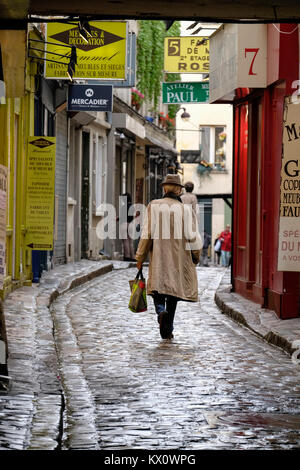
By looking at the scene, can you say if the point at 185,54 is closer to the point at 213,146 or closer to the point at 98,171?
the point at 98,171

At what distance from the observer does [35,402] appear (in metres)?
7.46

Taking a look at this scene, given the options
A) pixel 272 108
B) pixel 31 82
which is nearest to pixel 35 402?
pixel 272 108

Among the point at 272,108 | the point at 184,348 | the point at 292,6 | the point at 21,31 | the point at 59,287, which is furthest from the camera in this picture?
the point at 59,287

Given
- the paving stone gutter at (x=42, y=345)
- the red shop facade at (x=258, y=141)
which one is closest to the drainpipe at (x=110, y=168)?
the paving stone gutter at (x=42, y=345)

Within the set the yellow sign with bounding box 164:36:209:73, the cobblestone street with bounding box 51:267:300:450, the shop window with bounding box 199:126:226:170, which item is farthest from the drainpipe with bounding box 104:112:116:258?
the shop window with bounding box 199:126:226:170

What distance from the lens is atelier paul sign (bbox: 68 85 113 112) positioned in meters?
20.0

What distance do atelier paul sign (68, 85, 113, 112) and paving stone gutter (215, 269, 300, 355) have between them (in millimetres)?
4491

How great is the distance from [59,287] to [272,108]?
5134 millimetres

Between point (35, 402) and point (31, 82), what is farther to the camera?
point (31, 82)

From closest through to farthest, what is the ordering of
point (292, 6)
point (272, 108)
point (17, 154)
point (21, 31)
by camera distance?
point (292, 6), point (21, 31), point (272, 108), point (17, 154)

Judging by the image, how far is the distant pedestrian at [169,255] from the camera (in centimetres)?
1191

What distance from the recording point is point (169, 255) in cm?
1201

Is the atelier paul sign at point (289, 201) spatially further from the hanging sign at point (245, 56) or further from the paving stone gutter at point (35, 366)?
the hanging sign at point (245, 56)
